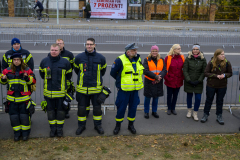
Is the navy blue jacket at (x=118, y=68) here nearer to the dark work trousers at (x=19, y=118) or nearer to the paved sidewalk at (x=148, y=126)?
the paved sidewalk at (x=148, y=126)

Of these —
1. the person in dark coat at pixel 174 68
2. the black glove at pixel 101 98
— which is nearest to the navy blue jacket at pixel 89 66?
the black glove at pixel 101 98

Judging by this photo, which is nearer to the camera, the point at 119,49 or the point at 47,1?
the point at 119,49

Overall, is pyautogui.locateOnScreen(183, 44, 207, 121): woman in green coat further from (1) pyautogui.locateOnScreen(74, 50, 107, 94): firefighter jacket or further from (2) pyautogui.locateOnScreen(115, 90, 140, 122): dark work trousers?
(1) pyautogui.locateOnScreen(74, 50, 107, 94): firefighter jacket

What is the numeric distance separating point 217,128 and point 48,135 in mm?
3552

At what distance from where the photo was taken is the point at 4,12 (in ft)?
104

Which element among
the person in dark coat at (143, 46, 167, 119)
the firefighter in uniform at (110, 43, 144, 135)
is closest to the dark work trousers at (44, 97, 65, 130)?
the firefighter in uniform at (110, 43, 144, 135)

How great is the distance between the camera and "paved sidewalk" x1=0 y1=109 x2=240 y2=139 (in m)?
5.59

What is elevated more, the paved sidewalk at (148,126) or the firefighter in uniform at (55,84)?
the firefighter in uniform at (55,84)

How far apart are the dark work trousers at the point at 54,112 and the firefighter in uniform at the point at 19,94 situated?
0.34m

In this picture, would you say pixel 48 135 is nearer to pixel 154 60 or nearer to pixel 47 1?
pixel 154 60

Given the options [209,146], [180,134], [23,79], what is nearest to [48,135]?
[23,79]

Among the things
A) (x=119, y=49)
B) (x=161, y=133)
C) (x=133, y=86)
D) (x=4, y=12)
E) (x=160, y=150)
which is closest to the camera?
(x=160, y=150)

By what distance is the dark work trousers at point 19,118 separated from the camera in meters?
5.16

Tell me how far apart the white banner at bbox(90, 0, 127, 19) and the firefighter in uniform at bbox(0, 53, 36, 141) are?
2701 centimetres
